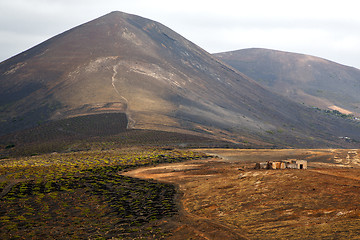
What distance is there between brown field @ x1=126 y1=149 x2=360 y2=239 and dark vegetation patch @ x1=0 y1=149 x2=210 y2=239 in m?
2.03

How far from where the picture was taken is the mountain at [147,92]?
10981 centimetres

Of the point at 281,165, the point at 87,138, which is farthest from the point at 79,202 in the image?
the point at 87,138

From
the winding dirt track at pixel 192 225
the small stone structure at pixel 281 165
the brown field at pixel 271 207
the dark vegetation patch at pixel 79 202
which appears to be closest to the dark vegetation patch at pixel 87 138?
the dark vegetation patch at pixel 79 202

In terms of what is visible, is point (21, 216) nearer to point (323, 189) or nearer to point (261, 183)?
point (261, 183)

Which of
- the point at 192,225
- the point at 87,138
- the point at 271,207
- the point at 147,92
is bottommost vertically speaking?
the point at 87,138

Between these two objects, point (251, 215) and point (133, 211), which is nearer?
point (251, 215)

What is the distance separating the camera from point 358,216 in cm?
2044

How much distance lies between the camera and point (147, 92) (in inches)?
4879

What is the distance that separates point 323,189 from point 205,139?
A: 64251 mm

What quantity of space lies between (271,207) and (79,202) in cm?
1655

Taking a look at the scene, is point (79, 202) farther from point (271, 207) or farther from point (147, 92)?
point (147, 92)

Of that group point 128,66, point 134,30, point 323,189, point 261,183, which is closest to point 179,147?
point 261,183

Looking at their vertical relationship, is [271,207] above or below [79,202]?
above

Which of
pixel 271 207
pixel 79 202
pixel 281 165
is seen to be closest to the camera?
pixel 271 207
